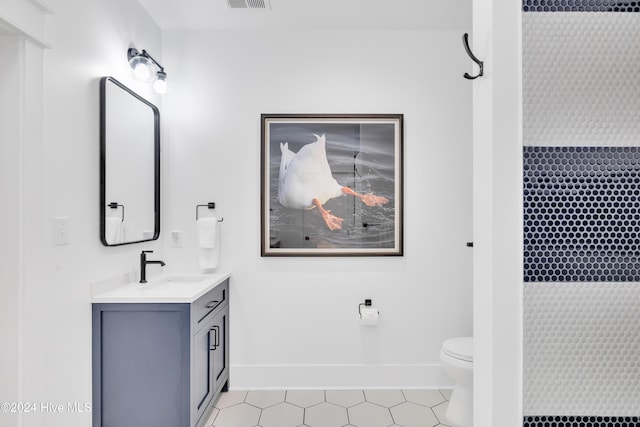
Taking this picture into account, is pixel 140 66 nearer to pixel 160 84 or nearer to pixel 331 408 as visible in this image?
pixel 160 84

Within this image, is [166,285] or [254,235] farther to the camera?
[254,235]

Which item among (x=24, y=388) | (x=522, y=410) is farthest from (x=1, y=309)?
(x=522, y=410)

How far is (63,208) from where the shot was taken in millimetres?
1602

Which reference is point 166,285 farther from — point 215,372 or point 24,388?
point 24,388

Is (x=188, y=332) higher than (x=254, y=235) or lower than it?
lower

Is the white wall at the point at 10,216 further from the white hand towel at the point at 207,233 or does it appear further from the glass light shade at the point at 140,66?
the white hand towel at the point at 207,233

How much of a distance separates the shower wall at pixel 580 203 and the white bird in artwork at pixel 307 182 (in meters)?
1.85

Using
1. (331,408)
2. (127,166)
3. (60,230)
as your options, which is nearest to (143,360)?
(60,230)

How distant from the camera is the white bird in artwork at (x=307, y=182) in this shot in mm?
2555

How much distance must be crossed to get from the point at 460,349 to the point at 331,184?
4.33 feet

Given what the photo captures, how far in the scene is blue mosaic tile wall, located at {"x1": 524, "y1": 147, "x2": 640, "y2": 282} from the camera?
73 centimetres

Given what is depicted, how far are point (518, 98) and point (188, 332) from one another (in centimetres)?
175

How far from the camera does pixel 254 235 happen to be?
2.59 m

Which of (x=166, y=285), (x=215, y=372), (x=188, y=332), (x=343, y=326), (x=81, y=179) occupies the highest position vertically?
(x=81, y=179)
